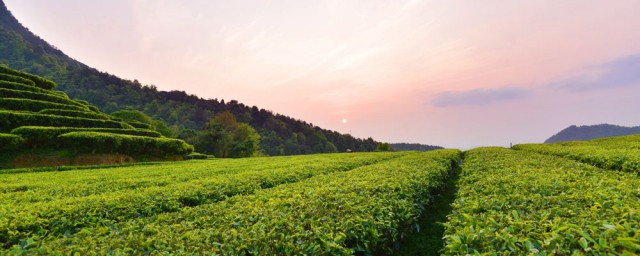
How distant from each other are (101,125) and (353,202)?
1733 inches

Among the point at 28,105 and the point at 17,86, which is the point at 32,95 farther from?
the point at 28,105

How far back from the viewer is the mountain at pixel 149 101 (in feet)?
352

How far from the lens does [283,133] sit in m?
143

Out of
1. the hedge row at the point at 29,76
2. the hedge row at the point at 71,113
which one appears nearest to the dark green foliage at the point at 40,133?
the hedge row at the point at 71,113

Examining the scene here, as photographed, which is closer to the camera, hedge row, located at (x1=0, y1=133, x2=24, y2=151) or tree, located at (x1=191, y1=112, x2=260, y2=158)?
hedge row, located at (x1=0, y1=133, x2=24, y2=151)

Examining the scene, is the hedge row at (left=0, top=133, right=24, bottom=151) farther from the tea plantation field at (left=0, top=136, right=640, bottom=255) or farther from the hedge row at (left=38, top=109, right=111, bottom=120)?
the tea plantation field at (left=0, top=136, right=640, bottom=255)

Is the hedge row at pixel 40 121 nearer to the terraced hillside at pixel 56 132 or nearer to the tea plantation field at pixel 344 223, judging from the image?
the terraced hillside at pixel 56 132

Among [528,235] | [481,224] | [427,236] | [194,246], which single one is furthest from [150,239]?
[427,236]

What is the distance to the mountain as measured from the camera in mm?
107438

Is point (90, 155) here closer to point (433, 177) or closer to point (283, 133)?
point (433, 177)

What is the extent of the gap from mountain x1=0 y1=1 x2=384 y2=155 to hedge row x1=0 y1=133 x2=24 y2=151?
59.5 m

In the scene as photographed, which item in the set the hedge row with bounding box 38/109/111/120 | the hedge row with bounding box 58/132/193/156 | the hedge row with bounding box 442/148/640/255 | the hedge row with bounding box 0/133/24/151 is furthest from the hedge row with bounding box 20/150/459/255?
the hedge row with bounding box 38/109/111/120

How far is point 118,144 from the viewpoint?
112ft

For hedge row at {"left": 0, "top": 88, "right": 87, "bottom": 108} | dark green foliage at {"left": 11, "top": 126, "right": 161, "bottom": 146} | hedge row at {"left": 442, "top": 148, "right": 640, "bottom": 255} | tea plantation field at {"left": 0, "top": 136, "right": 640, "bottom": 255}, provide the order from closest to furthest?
hedge row at {"left": 442, "top": 148, "right": 640, "bottom": 255} → tea plantation field at {"left": 0, "top": 136, "right": 640, "bottom": 255} → dark green foliage at {"left": 11, "top": 126, "right": 161, "bottom": 146} → hedge row at {"left": 0, "top": 88, "right": 87, "bottom": 108}
